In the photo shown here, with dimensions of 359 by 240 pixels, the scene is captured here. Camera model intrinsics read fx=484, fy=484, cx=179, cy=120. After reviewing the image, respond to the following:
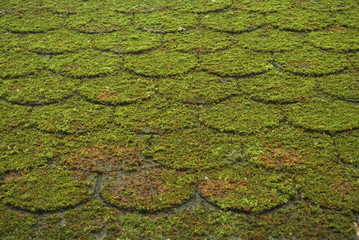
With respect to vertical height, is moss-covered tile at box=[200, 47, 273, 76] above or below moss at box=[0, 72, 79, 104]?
below

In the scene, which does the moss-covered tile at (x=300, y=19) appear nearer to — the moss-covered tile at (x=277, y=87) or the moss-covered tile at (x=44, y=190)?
the moss-covered tile at (x=277, y=87)

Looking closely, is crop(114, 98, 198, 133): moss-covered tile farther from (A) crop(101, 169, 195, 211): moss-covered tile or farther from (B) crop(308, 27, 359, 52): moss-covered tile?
(B) crop(308, 27, 359, 52): moss-covered tile

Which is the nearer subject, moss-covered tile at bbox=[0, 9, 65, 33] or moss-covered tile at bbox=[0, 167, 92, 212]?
moss-covered tile at bbox=[0, 167, 92, 212]

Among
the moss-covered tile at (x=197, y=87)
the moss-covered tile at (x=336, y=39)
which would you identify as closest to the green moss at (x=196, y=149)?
the moss-covered tile at (x=197, y=87)

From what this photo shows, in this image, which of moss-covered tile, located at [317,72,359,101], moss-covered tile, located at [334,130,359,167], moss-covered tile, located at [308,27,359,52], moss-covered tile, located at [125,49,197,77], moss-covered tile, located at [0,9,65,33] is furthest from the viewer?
moss-covered tile, located at [0,9,65,33]

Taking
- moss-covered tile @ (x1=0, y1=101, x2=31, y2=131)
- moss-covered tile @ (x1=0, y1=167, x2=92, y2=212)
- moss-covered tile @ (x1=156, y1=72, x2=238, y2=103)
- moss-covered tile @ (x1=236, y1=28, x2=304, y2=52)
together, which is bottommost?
moss-covered tile @ (x1=236, y1=28, x2=304, y2=52)

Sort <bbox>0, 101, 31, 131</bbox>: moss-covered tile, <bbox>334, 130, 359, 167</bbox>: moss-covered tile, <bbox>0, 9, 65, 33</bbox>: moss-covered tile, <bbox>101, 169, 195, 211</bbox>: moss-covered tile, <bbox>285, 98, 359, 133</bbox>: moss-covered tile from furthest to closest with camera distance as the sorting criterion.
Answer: <bbox>0, 9, 65, 33</bbox>: moss-covered tile, <bbox>0, 101, 31, 131</bbox>: moss-covered tile, <bbox>285, 98, 359, 133</bbox>: moss-covered tile, <bbox>334, 130, 359, 167</bbox>: moss-covered tile, <bbox>101, 169, 195, 211</bbox>: moss-covered tile

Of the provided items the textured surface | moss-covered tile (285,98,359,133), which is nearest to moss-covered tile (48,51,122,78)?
the textured surface

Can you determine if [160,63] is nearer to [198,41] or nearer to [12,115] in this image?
[198,41]

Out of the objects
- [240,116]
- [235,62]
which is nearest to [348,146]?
[240,116]
